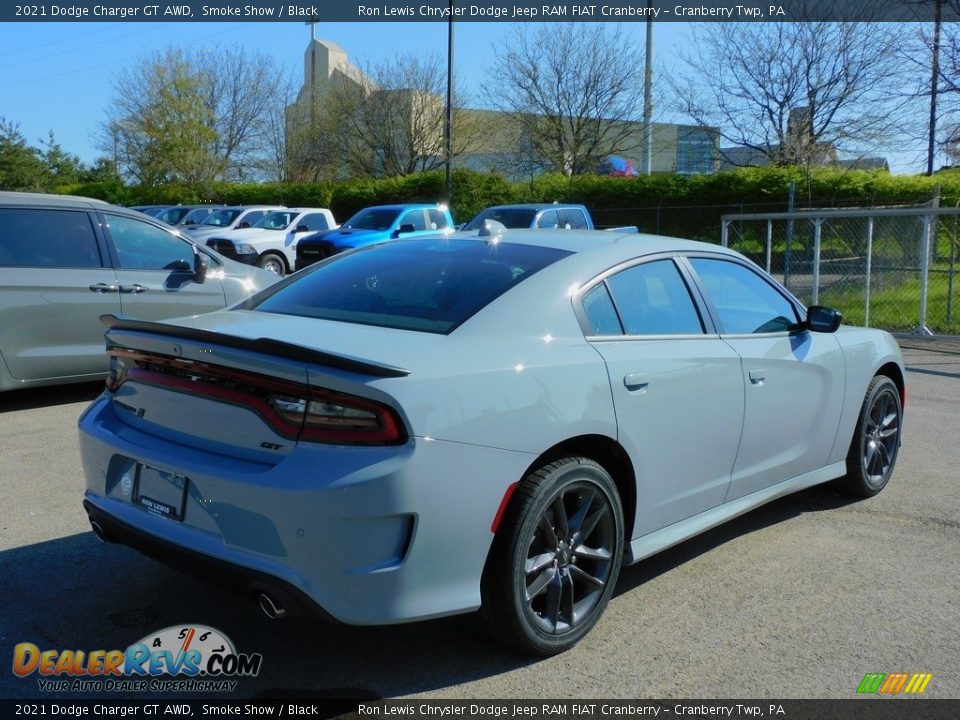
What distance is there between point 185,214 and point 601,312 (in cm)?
2785

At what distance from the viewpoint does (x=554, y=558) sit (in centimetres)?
343

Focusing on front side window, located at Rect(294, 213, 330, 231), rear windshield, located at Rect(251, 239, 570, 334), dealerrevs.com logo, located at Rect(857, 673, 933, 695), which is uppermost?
front side window, located at Rect(294, 213, 330, 231)

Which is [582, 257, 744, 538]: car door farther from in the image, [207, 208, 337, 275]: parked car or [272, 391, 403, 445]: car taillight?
[207, 208, 337, 275]: parked car

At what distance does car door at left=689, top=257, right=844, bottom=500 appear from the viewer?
440 cm

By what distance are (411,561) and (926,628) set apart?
2.24 m

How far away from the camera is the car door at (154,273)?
803cm

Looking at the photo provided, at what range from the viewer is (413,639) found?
362 cm

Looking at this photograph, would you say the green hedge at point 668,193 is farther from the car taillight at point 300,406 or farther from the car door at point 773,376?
the car taillight at point 300,406

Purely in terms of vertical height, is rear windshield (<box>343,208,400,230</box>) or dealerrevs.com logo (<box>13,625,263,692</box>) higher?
rear windshield (<box>343,208,400,230</box>)

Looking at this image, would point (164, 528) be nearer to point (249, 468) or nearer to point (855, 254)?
point (249, 468)

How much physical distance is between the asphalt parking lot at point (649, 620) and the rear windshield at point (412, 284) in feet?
3.83

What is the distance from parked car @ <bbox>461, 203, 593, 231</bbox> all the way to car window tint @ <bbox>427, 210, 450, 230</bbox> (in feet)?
9.82

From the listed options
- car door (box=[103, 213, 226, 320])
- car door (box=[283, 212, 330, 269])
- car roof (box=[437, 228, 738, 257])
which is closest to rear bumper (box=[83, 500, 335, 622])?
car roof (box=[437, 228, 738, 257])

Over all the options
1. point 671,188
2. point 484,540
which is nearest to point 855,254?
point 484,540
